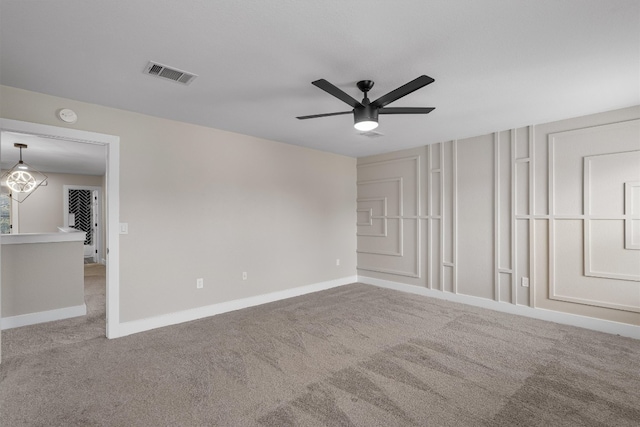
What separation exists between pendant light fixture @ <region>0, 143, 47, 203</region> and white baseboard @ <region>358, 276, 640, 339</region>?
6952 millimetres

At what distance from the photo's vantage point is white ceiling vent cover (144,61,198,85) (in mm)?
2371

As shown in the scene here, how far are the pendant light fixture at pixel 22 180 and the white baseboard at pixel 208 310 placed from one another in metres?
3.96

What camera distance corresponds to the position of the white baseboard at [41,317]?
11.4 ft

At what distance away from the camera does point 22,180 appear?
6.37m

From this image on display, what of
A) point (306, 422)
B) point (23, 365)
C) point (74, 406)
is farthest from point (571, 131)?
point (23, 365)

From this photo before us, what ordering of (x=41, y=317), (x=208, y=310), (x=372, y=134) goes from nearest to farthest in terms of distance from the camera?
(x=41, y=317)
(x=208, y=310)
(x=372, y=134)

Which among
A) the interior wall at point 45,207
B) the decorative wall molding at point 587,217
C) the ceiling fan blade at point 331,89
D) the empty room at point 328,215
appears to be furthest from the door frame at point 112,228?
the interior wall at point 45,207

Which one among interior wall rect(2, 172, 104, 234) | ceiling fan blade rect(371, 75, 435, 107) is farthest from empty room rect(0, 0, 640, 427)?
interior wall rect(2, 172, 104, 234)

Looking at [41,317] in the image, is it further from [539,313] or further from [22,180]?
[539,313]

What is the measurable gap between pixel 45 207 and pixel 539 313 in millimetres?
10373

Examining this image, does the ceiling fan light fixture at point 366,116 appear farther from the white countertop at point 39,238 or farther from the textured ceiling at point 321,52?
the white countertop at point 39,238

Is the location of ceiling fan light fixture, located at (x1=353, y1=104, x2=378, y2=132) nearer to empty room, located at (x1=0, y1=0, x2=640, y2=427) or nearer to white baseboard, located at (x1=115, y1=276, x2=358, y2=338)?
empty room, located at (x1=0, y1=0, x2=640, y2=427)

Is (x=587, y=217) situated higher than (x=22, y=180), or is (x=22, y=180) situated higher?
(x=22, y=180)

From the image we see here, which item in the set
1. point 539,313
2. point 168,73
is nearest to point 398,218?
point 539,313
